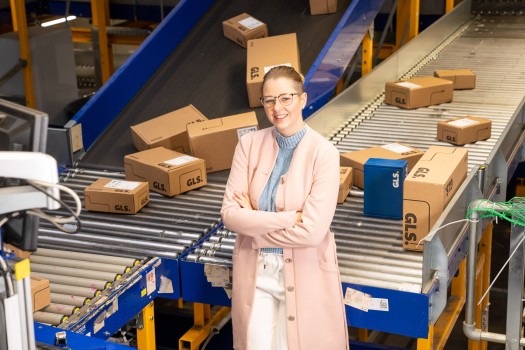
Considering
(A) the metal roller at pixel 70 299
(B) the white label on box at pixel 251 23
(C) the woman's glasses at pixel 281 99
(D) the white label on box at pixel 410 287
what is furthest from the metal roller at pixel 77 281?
(B) the white label on box at pixel 251 23

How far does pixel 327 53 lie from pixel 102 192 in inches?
106

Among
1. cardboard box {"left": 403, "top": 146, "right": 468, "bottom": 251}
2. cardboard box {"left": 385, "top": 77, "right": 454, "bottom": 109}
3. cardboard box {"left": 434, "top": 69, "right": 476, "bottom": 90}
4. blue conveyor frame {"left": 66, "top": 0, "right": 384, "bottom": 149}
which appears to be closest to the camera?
cardboard box {"left": 403, "top": 146, "right": 468, "bottom": 251}

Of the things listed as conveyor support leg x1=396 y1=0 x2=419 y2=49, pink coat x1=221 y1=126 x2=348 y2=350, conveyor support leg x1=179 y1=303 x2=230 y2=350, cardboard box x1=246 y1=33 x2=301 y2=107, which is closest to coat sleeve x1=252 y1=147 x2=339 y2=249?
pink coat x1=221 y1=126 x2=348 y2=350

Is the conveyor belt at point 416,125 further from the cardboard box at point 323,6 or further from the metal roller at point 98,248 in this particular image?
the cardboard box at point 323,6

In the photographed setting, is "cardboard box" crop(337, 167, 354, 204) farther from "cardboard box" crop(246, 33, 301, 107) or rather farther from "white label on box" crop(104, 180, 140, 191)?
"cardboard box" crop(246, 33, 301, 107)

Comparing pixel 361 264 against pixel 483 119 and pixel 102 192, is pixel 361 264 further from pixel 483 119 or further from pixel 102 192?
pixel 483 119

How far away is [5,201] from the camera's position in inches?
104

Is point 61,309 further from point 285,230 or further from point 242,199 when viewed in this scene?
point 285,230

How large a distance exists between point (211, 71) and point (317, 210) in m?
4.13

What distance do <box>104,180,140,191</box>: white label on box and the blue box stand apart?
5.06 feet

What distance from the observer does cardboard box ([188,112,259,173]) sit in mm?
6473

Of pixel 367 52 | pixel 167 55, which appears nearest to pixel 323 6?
pixel 367 52

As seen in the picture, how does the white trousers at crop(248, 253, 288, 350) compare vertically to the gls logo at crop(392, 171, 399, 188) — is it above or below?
below

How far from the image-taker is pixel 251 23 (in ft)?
27.6
